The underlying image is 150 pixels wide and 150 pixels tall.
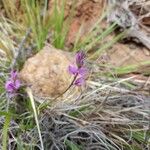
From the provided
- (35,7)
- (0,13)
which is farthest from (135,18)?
(0,13)

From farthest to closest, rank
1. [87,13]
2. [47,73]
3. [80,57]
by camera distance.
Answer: [87,13] < [47,73] < [80,57]

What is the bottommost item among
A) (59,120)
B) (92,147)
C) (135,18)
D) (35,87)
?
(92,147)

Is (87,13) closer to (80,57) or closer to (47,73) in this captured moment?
(47,73)

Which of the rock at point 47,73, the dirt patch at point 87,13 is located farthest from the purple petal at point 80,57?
the dirt patch at point 87,13

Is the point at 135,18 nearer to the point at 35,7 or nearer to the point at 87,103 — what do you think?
the point at 35,7

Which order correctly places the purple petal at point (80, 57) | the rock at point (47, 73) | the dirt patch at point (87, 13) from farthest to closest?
the dirt patch at point (87, 13), the rock at point (47, 73), the purple petal at point (80, 57)

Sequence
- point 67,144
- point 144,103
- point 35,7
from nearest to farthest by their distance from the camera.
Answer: point 67,144
point 144,103
point 35,7

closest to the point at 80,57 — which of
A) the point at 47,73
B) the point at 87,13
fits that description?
the point at 47,73

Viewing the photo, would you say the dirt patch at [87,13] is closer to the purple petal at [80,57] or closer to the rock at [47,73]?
the rock at [47,73]

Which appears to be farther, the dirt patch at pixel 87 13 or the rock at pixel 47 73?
the dirt patch at pixel 87 13
